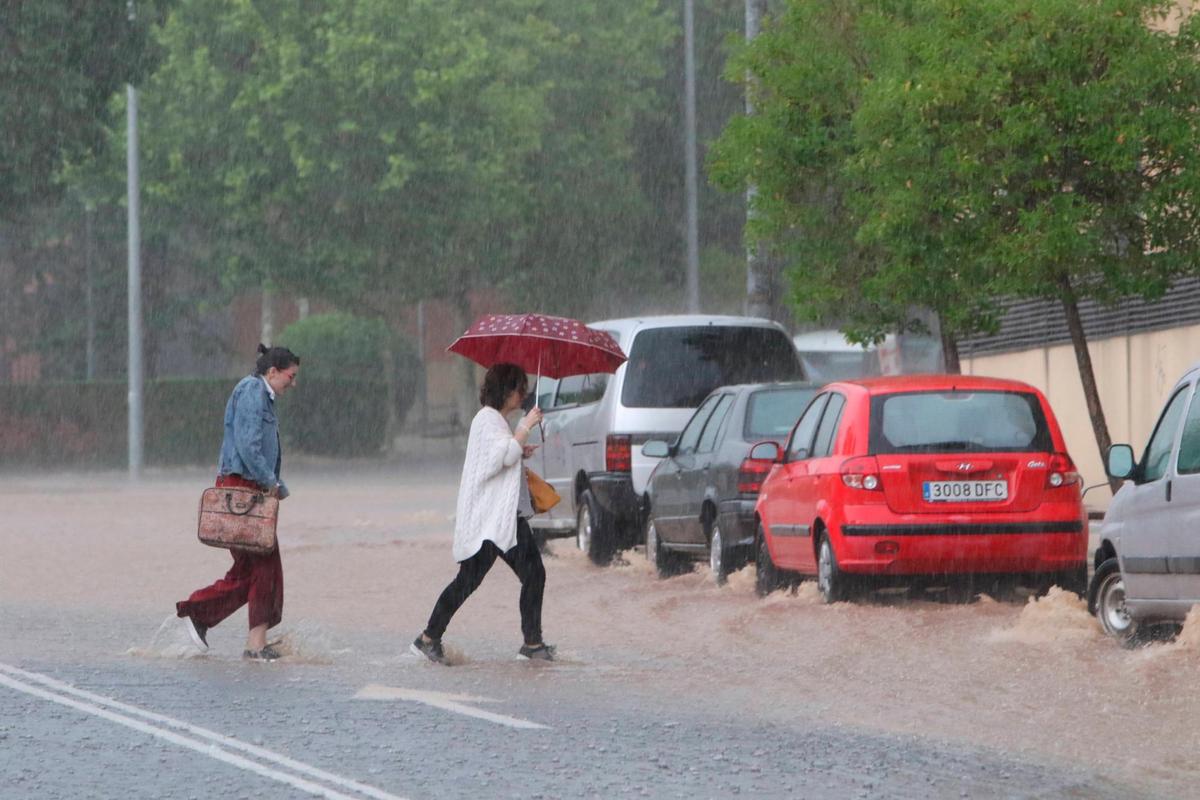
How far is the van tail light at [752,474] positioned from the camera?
54.3 feet

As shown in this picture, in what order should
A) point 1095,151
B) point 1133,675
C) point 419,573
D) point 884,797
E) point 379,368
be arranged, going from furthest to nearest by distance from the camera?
point 379,368 → point 419,573 → point 1095,151 → point 1133,675 → point 884,797

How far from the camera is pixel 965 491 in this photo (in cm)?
1416

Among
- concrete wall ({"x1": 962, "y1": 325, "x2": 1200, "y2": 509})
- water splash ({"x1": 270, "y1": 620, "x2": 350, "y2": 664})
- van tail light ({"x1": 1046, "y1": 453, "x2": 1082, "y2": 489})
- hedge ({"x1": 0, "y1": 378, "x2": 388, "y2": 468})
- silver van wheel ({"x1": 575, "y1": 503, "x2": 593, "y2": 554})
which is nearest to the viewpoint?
water splash ({"x1": 270, "y1": 620, "x2": 350, "y2": 664})

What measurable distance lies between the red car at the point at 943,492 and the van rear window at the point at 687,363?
4.66 m

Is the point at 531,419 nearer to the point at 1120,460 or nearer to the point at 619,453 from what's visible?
the point at 1120,460

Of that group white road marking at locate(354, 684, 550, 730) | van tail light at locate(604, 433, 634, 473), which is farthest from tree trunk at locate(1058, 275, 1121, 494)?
white road marking at locate(354, 684, 550, 730)

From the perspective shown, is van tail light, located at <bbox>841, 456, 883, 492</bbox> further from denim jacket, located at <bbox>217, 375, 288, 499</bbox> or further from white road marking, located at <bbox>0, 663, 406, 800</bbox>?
white road marking, located at <bbox>0, 663, 406, 800</bbox>

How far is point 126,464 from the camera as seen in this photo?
46719mm

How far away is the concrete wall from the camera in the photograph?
77.9 feet

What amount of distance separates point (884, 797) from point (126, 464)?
4017 centimetres

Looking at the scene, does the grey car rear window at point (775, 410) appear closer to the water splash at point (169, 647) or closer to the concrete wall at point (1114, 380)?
the water splash at point (169, 647)

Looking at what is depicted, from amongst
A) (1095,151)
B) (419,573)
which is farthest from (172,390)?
(1095,151)

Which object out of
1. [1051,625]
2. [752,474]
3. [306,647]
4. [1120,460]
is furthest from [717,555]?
[1120,460]

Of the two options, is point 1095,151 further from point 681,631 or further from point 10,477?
point 10,477
